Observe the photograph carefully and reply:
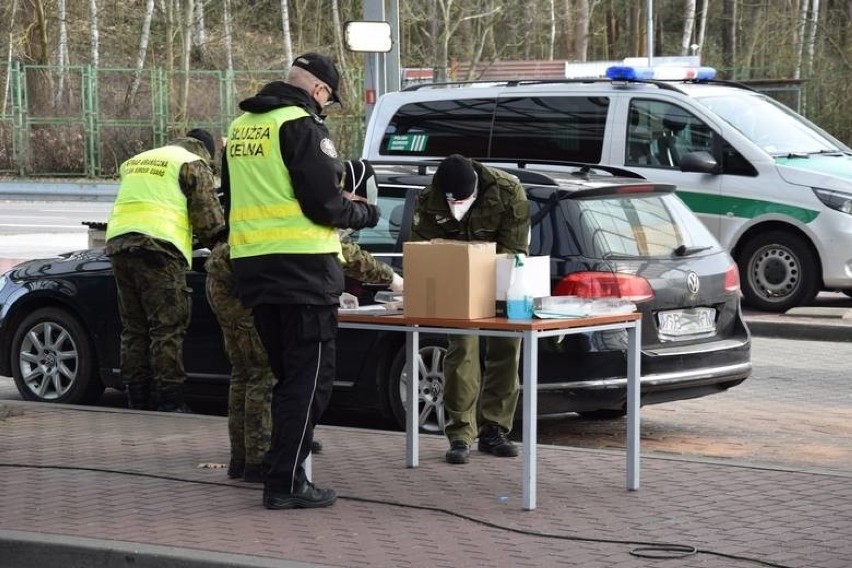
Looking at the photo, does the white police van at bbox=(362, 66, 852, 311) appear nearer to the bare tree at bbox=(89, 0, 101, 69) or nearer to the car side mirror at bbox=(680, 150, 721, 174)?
the car side mirror at bbox=(680, 150, 721, 174)

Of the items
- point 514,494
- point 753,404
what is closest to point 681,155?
point 753,404

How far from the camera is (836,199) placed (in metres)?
14.3

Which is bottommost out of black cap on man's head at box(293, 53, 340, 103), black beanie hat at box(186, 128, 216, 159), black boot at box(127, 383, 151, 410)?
black boot at box(127, 383, 151, 410)

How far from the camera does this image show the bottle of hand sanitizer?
22.4 ft

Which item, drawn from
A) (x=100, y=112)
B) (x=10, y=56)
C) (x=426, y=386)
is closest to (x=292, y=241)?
Answer: (x=426, y=386)

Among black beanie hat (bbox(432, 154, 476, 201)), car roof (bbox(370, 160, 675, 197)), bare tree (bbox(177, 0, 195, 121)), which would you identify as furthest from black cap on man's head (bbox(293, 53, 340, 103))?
bare tree (bbox(177, 0, 195, 121))

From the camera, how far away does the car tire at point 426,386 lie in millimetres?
8820

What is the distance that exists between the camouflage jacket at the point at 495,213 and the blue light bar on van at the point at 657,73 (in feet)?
23.3

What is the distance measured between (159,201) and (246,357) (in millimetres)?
2282

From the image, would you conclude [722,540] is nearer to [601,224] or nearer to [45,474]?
[601,224]

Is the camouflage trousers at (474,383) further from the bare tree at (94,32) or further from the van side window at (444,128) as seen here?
the bare tree at (94,32)

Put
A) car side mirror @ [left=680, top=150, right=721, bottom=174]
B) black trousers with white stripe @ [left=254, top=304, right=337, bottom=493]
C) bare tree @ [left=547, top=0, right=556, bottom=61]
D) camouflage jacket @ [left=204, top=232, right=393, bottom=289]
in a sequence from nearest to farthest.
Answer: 1. black trousers with white stripe @ [left=254, top=304, right=337, bottom=493]
2. camouflage jacket @ [left=204, top=232, right=393, bottom=289]
3. car side mirror @ [left=680, top=150, right=721, bottom=174]
4. bare tree @ [left=547, top=0, right=556, bottom=61]

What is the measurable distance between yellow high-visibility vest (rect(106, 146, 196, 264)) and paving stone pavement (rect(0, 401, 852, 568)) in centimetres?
137

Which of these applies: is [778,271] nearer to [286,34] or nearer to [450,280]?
[450,280]
